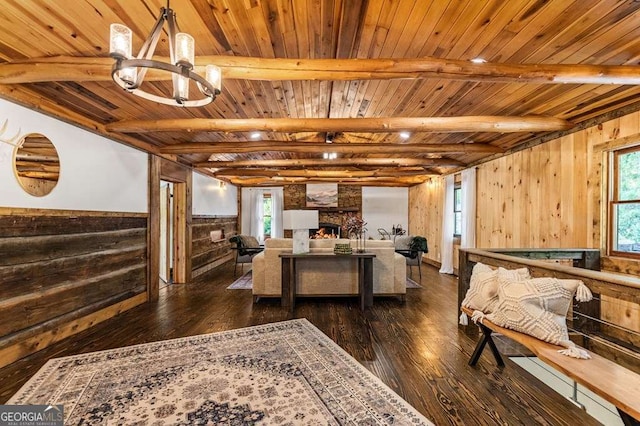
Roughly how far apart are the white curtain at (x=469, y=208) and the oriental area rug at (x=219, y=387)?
4.12 m

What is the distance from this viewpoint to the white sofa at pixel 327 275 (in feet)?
14.2

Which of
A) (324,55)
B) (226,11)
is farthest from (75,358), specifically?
(324,55)

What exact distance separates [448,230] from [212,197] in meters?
5.72

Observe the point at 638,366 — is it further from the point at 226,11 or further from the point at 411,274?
the point at 226,11

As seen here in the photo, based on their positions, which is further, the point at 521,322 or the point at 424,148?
the point at 424,148

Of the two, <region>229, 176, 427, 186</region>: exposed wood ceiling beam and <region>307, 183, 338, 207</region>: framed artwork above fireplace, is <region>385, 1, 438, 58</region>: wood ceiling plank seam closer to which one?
<region>229, 176, 427, 186</region>: exposed wood ceiling beam

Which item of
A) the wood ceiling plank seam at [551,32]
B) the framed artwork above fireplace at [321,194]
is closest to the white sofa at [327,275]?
the wood ceiling plank seam at [551,32]

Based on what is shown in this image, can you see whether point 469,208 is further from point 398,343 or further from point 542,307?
point 542,307

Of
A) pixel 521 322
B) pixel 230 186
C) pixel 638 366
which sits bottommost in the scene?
pixel 638 366

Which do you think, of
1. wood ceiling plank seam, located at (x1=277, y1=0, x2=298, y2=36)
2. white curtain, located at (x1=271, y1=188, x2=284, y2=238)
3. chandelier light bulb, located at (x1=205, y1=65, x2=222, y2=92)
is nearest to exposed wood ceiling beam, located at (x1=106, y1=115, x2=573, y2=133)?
wood ceiling plank seam, located at (x1=277, y1=0, x2=298, y2=36)

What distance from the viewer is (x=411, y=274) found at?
20.6ft

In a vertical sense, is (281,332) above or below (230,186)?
below

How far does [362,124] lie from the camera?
3.36m

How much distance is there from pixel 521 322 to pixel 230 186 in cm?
789
